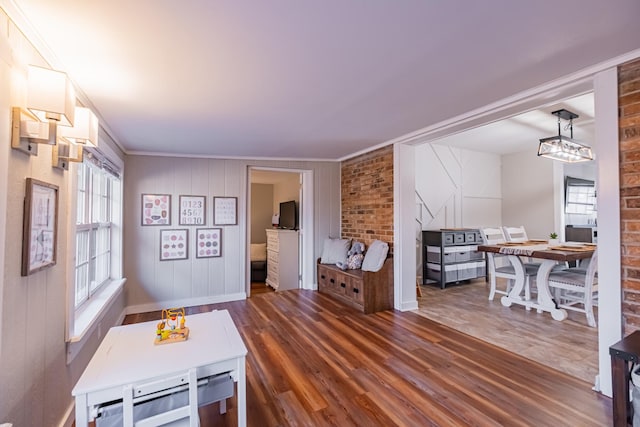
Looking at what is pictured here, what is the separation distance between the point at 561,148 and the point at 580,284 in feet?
5.49

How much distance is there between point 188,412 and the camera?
4.31 ft

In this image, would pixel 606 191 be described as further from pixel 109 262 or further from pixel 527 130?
pixel 109 262

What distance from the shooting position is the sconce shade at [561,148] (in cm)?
376

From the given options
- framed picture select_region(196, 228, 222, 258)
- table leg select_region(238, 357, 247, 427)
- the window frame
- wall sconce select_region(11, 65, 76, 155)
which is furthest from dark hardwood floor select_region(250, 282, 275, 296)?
wall sconce select_region(11, 65, 76, 155)

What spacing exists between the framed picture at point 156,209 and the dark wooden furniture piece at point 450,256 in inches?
162

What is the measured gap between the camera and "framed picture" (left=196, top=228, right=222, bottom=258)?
430 cm

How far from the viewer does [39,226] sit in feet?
4.90

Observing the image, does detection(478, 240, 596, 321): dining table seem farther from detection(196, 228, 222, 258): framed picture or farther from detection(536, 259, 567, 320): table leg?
detection(196, 228, 222, 258): framed picture

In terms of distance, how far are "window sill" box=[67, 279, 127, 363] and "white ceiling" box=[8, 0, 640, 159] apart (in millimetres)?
1660

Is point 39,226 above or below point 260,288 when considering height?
above

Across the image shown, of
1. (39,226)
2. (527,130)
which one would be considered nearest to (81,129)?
(39,226)

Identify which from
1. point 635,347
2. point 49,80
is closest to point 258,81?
point 49,80

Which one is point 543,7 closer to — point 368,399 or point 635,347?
point 635,347

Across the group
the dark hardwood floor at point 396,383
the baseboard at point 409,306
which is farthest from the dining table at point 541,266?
the dark hardwood floor at point 396,383
